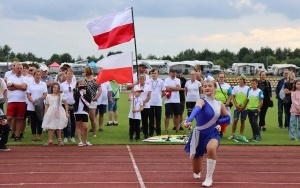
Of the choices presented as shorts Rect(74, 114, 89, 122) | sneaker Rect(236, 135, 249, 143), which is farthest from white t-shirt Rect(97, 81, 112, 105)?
sneaker Rect(236, 135, 249, 143)

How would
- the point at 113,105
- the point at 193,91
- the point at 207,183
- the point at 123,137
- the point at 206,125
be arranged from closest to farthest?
the point at 207,183 → the point at 206,125 → the point at 123,137 → the point at 193,91 → the point at 113,105

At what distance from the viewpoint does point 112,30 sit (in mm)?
15367

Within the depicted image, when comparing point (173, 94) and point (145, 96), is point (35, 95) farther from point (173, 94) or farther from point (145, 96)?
point (173, 94)

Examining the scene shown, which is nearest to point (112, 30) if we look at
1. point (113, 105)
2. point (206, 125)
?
point (113, 105)

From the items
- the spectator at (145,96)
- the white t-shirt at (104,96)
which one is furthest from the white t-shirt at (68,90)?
the white t-shirt at (104,96)

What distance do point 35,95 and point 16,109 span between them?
694mm

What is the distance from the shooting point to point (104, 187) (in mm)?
9250

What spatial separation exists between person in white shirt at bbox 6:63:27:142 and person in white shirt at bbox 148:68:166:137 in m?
3.63

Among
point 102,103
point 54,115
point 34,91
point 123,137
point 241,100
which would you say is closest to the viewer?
point 54,115

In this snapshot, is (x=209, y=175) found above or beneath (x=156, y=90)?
beneath

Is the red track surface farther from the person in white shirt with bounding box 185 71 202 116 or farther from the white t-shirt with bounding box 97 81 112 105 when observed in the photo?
the white t-shirt with bounding box 97 81 112 105

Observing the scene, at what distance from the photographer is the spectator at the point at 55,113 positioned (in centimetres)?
1466

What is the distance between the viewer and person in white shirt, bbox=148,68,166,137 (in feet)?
53.3

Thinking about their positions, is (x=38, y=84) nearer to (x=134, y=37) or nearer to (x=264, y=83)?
(x=134, y=37)
